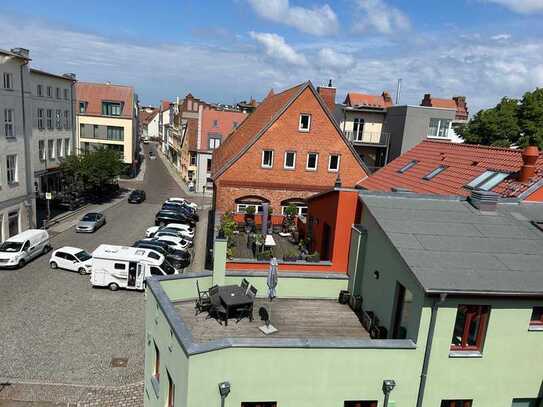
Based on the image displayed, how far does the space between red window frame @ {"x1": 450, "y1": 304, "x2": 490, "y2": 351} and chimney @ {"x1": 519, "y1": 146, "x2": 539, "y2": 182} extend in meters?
8.36

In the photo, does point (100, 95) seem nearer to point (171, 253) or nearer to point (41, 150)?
point (41, 150)

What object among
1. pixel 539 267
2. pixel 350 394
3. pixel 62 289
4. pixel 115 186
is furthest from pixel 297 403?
pixel 115 186

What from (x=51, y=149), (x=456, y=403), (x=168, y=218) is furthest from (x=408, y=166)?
(x=51, y=149)

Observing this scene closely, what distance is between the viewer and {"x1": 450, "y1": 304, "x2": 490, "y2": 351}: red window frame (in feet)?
32.8

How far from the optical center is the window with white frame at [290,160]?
31578 mm

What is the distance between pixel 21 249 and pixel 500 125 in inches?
1545

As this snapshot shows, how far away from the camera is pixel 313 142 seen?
31.7m

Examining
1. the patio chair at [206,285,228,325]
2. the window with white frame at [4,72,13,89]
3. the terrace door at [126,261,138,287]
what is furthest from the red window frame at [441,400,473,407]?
the window with white frame at [4,72,13,89]

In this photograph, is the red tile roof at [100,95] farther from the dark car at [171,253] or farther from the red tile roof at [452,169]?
the red tile roof at [452,169]

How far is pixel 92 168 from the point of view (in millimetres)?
47156

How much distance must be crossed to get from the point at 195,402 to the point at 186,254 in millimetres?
22029

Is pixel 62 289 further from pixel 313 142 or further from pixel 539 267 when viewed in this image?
pixel 539 267

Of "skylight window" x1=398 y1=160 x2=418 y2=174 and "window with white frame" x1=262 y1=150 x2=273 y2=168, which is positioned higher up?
"skylight window" x1=398 y1=160 x2=418 y2=174

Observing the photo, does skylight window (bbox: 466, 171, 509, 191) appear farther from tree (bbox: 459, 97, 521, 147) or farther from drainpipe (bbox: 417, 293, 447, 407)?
tree (bbox: 459, 97, 521, 147)
